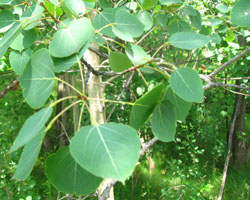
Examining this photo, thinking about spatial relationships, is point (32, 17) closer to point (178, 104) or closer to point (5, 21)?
point (5, 21)

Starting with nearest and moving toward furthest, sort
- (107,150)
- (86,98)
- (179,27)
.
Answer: (107,150) → (86,98) → (179,27)

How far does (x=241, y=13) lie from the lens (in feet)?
1.44

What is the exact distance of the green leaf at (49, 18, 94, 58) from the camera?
39 centimetres

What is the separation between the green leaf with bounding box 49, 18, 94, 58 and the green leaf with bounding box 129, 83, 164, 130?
123 mm

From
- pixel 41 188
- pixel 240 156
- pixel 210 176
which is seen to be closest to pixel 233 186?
pixel 210 176

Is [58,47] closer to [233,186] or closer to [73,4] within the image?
[73,4]

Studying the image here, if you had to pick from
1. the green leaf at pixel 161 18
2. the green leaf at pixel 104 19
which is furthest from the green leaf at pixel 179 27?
the green leaf at pixel 104 19

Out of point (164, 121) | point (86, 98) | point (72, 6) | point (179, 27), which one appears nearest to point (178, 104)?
point (164, 121)

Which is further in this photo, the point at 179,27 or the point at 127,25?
the point at 179,27

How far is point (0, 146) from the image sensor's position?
2.01m

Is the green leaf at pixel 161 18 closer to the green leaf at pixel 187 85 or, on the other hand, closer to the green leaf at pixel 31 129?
the green leaf at pixel 187 85

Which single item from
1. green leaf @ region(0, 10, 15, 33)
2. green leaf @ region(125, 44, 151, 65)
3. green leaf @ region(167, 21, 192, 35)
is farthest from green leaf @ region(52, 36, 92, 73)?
green leaf @ region(167, 21, 192, 35)

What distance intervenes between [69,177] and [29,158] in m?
0.05

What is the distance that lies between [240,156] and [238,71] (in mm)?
1368
